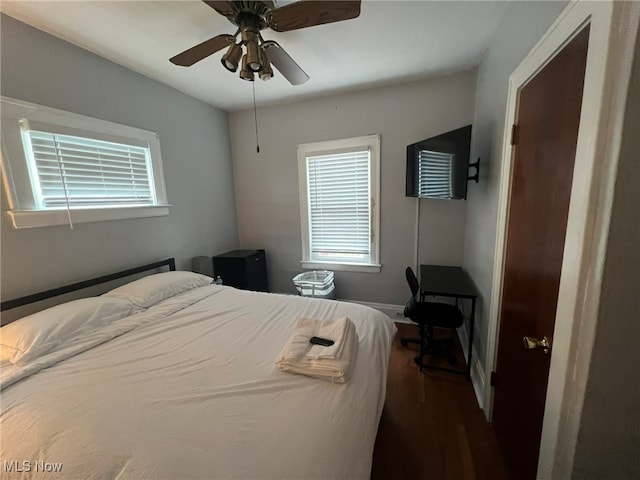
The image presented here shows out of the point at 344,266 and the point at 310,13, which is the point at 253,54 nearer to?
the point at 310,13

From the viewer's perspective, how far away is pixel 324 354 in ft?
3.99

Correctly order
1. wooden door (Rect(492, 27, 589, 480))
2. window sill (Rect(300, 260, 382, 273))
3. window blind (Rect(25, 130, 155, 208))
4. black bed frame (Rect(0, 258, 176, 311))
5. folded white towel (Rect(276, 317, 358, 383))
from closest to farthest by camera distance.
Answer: wooden door (Rect(492, 27, 589, 480)) < folded white towel (Rect(276, 317, 358, 383)) < black bed frame (Rect(0, 258, 176, 311)) < window blind (Rect(25, 130, 155, 208)) < window sill (Rect(300, 260, 382, 273))

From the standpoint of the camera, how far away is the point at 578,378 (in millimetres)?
775

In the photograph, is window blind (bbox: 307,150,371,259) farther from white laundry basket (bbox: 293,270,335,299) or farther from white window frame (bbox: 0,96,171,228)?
white window frame (bbox: 0,96,171,228)

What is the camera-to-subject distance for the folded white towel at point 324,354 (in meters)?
1.17

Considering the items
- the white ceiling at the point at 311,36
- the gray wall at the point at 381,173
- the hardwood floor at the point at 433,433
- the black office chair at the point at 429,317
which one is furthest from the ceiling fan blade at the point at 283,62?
the hardwood floor at the point at 433,433

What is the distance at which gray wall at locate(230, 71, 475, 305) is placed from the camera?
8.89ft

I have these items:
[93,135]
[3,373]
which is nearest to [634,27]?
[3,373]

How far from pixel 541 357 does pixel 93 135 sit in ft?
10.6

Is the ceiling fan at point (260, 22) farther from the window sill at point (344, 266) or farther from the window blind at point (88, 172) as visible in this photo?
the window sill at point (344, 266)

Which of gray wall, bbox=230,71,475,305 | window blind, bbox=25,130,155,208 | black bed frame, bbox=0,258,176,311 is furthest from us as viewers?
gray wall, bbox=230,71,475,305

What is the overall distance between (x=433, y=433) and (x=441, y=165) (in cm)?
207

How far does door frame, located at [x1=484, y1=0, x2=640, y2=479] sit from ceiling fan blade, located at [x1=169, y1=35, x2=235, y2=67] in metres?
1.62

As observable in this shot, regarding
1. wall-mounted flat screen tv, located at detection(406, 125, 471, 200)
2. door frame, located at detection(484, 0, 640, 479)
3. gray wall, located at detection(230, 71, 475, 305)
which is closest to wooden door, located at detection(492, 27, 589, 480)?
door frame, located at detection(484, 0, 640, 479)
